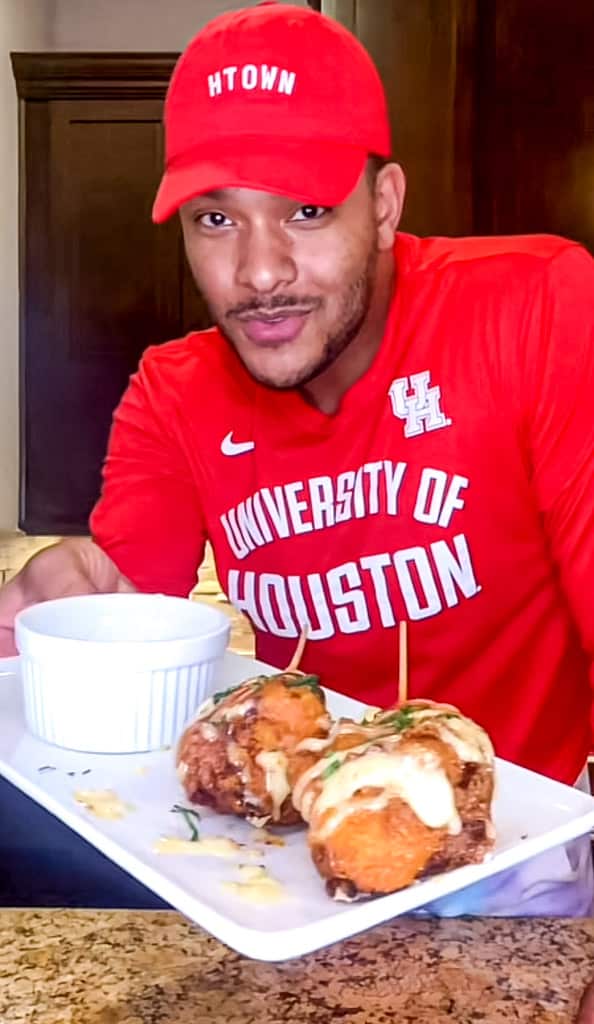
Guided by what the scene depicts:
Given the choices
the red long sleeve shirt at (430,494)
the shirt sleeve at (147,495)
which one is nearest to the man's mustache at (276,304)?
the red long sleeve shirt at (430,494)

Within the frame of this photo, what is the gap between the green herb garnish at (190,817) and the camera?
28.2 inches

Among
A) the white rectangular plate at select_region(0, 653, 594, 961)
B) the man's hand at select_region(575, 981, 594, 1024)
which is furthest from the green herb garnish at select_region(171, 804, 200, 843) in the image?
the man's hand at select_region(575, 981, 594, 1024)

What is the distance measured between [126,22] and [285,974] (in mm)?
4802

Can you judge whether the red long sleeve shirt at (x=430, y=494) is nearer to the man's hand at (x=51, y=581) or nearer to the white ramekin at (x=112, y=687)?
the man's hand at (x=51, y=581)

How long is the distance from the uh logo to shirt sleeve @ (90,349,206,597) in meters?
0.28

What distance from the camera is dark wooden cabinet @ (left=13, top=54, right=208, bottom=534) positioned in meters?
4.63

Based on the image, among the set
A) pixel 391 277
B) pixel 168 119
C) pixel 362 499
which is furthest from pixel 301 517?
pixel 168 119

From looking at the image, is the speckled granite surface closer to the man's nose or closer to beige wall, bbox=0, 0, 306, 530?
the man's nose

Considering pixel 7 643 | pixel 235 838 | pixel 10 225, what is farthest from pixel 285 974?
pixel 10 225

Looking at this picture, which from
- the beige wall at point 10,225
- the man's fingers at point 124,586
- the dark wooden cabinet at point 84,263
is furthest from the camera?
the dark wooden cabinet at point 84,263

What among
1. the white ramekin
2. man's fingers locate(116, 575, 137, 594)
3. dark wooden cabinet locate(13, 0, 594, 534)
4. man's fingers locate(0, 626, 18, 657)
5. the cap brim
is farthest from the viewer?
dark wooden cabinet locate(13, 0, 594, 534)

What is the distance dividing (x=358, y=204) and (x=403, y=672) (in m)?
0.54

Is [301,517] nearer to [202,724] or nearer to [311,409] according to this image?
[311,409]

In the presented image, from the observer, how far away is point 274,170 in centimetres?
103
